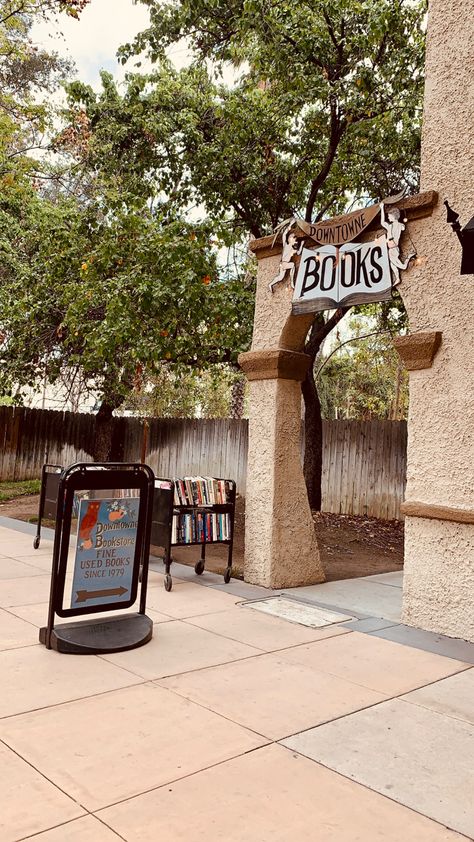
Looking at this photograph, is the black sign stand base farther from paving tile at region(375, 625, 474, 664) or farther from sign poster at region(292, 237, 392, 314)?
sign poster at region(292, 237, 392, 314)

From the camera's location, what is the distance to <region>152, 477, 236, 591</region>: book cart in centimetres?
700

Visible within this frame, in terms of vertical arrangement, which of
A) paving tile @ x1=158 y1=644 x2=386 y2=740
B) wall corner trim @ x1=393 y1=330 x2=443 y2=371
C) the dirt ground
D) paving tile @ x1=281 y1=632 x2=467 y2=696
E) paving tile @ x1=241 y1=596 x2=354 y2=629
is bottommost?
paving tile @ x1=158 y1=644 x2=386 y2=740

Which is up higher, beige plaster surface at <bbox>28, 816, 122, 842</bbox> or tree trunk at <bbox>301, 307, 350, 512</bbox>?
tree trunk at <bbox>301, 307, 350, 512</bbox>

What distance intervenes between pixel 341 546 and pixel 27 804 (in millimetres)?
8225

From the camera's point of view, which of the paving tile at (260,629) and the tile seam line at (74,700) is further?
the paving tile at (260,629)

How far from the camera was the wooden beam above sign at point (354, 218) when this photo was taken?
600 cm

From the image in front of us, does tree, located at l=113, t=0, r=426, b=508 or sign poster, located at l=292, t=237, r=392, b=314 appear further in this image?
tree, located at l=113, t=0, r=426, b=508

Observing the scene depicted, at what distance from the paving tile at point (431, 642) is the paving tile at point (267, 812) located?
243cm

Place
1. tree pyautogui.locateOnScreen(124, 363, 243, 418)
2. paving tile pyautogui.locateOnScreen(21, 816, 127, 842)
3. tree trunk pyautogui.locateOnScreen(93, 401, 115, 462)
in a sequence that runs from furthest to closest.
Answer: tree pyautogui.locateOnScreen(124, 363, 243, 418), tree trunk pyautogui.locateOnScreen(93, 401, 115, 462), paving tile pyautogui.locateOnScreen(21, 816, 127, 842)

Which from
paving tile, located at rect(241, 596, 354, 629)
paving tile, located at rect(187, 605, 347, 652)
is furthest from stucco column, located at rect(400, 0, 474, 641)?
paving tile, located at rect(187, 605, 347, 652)

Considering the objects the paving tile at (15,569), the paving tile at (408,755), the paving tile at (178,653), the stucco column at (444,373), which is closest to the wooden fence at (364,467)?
the stucco column at (444,373)

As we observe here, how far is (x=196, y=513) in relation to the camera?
720 centimetres

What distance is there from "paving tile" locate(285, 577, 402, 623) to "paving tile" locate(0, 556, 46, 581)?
9.60 feet

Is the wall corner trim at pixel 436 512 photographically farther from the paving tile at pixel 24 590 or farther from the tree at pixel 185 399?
the tree at pixel 185 399
